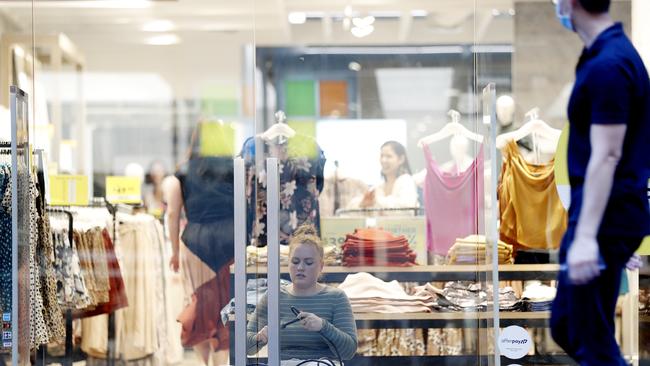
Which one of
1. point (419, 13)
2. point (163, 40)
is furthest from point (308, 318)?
point (163, 40)

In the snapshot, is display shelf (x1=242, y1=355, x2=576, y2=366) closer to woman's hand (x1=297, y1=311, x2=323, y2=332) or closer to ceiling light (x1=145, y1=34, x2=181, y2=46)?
woman's hand (x1=297, y1=311, x2=323, y2=332)

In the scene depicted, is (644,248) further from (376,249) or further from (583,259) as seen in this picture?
(583,259)

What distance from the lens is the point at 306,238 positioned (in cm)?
472

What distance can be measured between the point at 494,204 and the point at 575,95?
6.29ft

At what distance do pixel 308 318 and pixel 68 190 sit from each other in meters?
1.65

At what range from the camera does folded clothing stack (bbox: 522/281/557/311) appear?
4.82m

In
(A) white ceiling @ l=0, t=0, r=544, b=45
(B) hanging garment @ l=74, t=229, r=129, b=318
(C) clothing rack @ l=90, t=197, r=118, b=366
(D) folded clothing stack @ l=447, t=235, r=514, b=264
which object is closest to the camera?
(D) folded clothing stack @ l=447, t=235, r=514, b=264

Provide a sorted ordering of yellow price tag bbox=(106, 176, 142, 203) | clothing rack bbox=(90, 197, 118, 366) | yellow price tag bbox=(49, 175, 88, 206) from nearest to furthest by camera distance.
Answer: yellow price tag bbox=(49, 175, 88, 206)
clothing rack bbox=(90, 197, 118, 366)
yellow price tag bbox=(106, 176, 142, 203)

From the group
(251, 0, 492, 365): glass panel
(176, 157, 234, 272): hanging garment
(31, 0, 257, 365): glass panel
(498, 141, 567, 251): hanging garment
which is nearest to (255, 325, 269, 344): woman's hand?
(251, 0, 492, 365): glass panel

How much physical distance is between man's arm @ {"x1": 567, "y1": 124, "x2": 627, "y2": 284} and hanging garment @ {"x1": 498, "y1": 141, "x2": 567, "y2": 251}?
2062 mm

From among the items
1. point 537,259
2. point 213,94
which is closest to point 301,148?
point 213,94

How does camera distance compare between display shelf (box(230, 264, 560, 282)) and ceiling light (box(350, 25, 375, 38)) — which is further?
ceiling light (box(350, 25, 375, 38))

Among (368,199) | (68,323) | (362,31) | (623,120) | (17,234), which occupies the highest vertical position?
(362,31)

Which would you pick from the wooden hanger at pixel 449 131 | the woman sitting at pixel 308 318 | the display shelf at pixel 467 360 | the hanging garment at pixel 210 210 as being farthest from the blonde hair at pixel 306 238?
the wooden hanger at pixel 449 131
